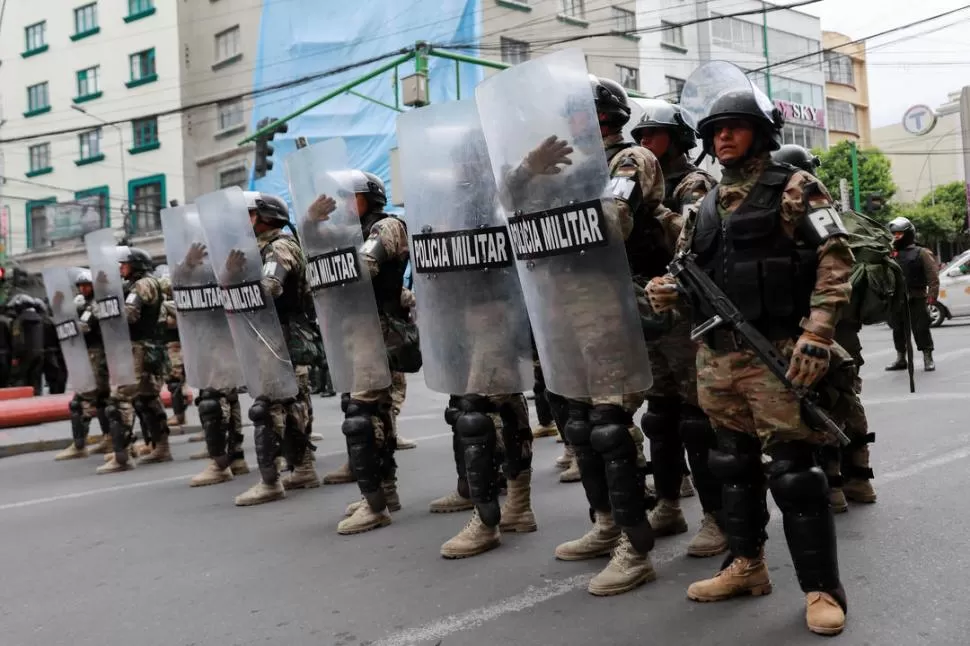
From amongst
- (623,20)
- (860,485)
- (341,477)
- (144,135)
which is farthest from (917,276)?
(144,135)

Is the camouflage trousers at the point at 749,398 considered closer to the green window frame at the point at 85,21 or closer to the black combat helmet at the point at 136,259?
the black combat helmet at the point at 136,259

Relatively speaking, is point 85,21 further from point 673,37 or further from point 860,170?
point 860,170

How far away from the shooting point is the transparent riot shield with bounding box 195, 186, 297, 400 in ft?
19.1

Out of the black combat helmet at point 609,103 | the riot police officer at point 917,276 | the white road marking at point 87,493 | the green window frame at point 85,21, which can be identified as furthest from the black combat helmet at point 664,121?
the green window frame at point 85,21

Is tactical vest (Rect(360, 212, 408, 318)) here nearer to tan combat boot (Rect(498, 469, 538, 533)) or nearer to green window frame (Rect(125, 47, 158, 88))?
tan combat boot (Rect(498, 469, 538, 533))

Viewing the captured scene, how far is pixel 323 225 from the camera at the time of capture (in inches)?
196

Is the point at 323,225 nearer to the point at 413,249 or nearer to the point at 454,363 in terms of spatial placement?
the point at 413,249

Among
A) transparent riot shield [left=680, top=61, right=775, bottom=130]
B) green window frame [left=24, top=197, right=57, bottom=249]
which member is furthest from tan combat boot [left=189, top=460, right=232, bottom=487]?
green window frame [left=24, top=197, right=57, bottom=249]

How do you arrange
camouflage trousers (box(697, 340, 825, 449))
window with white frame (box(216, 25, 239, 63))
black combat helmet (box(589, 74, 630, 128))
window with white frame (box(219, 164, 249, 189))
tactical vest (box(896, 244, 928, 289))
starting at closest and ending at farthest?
camouflage trousers (box(697, 340, 825, 449)) → black combat helmet (box(589, 74, 630, 128)) → tactical vest (box(896, 244, 928, 289)) → window with white frame (box(219, 164, 249, 189)) → window with white frame (box(216, 25, 239, 63))

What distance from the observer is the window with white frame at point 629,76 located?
31.4m

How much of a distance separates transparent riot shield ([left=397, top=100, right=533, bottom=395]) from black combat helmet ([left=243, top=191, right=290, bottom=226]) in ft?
6.86

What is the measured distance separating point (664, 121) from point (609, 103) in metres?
0.47

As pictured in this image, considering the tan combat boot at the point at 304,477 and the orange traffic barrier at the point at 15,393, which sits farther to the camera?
the orange traffic barrier at the point at 15,393

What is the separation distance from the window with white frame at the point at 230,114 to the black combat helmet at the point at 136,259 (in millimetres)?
23338
